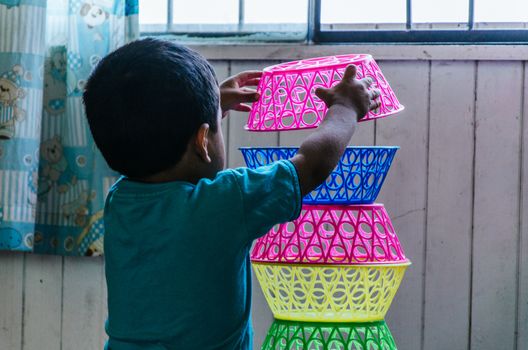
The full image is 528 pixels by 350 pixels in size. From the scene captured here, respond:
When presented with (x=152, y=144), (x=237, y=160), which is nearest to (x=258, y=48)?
(x=237, y=160)

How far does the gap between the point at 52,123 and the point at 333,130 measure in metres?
1.03

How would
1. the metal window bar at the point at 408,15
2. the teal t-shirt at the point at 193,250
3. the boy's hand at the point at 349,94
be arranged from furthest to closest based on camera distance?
1. the metal window bar at the point at 408,15
2. the boy's hand at the point at 349,94
3. the teal t-shirt at the point at 193,250

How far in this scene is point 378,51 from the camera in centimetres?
181

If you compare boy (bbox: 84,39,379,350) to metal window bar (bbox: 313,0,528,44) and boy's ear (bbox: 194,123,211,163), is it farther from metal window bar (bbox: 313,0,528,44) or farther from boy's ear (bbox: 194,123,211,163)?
metal window bar (bbox: 313,0,528,44)

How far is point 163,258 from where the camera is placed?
3.23 feet

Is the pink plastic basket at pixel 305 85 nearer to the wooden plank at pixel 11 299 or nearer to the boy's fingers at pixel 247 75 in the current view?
the boy's fingers at pixel 247 75

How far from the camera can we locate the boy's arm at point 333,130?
3.28 ft

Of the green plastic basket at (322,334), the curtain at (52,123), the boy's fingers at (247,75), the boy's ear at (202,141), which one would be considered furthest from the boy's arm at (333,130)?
the curtain at (52,123)

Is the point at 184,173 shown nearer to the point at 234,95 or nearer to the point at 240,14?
the point at 234,95

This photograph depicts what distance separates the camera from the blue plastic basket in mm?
1276

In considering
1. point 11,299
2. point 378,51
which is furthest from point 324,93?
point 11,299

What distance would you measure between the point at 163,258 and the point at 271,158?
0.36m

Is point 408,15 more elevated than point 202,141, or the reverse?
point 408,15

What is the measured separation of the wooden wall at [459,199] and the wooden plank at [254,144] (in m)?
0.23
